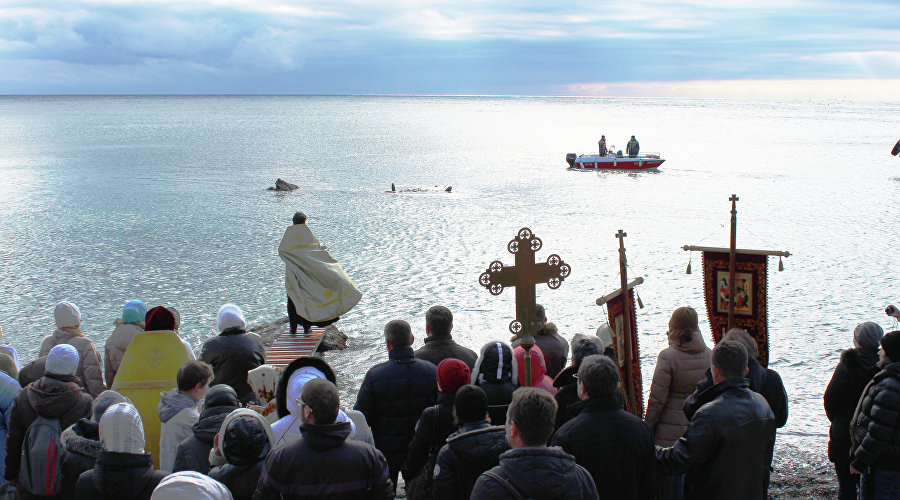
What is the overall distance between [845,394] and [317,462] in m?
3.93

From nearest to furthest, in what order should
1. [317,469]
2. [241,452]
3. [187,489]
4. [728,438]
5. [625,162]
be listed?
[187,489]
[317,469]
[241,452]
[728,438]
[625,162]

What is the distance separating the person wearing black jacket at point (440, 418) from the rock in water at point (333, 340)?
344 inches

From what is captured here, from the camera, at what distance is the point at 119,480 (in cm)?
401

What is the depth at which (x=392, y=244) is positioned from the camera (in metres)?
25.0

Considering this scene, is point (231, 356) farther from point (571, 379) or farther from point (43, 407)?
point (571, 379)

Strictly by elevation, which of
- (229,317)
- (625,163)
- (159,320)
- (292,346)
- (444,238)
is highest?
(159,320)

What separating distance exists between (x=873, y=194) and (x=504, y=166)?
91.5 ft

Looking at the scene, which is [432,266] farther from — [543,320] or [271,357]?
[543,320]

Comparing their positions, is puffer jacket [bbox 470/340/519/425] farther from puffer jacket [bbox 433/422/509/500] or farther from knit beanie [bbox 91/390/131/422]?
knit beanie [bbox 91/390/131/422]

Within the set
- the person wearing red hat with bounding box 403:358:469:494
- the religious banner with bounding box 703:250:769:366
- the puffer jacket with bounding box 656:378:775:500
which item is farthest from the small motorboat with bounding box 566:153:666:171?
the person wearing red hat with bounding box 403:358:469:494

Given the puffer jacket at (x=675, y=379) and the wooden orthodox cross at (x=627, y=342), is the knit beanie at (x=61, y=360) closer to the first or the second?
the wooden orthodox cross at (x=627, y=342)

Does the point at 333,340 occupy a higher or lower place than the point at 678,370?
lower

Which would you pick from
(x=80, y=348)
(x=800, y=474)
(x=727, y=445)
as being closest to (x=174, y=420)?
(x=80, y=348)

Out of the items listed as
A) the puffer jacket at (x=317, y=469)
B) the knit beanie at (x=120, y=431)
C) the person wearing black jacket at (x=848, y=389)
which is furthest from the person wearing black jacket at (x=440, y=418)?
the person wearing black jacket at (x=848, y=389)
